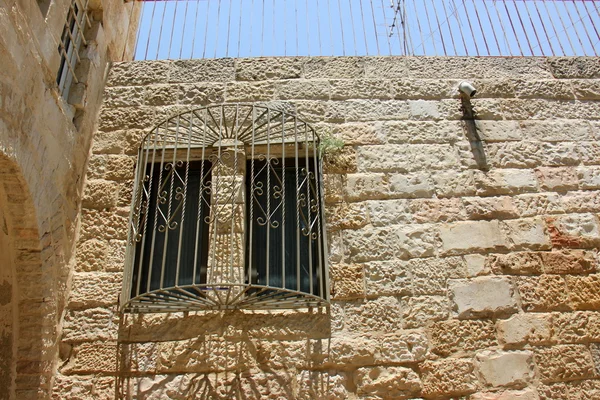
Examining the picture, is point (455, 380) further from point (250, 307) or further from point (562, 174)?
point (562, 174)

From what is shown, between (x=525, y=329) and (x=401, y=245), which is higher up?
(x=401, y=245)

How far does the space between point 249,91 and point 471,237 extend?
1927mm

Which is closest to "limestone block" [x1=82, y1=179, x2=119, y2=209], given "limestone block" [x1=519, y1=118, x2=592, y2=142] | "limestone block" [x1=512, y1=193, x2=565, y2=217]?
"limestone block" [x1=512, y1=193, x2=565, y2=217]

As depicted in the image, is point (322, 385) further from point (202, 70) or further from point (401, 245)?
point (202, 70)

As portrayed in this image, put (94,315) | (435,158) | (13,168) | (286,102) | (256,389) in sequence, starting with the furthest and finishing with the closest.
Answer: (286,102)
(435,158)
(94,315)
(256,389)
(13,168)

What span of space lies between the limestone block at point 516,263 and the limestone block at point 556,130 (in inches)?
38.4

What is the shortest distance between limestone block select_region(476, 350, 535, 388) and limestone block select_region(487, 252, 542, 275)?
0.50 meters

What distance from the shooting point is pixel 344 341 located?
296cm

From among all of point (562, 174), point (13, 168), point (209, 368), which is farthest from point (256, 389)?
point (562, 174)

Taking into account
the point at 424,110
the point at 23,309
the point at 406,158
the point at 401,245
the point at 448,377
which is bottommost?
the point at 448,377

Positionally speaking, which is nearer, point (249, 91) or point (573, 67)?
point (249, 91)

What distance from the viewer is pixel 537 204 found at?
346cm

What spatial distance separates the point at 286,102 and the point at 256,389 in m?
2.06

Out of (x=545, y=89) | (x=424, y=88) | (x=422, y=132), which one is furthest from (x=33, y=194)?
(x=545, y=89)
